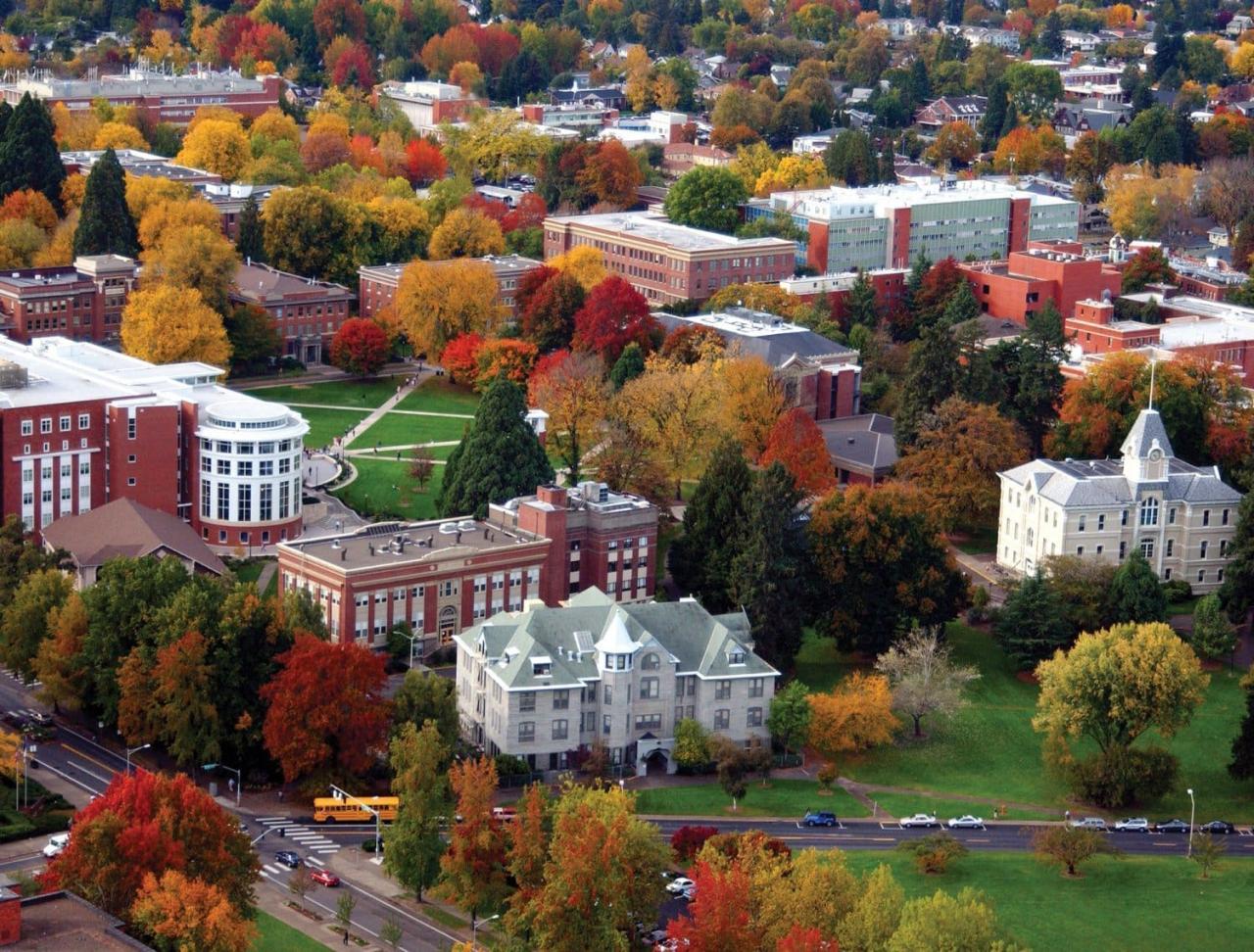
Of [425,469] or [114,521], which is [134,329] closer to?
[425,469]

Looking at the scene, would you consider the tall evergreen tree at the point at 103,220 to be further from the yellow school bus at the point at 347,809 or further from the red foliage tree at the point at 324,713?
the yellow school bus at the point at 347,809

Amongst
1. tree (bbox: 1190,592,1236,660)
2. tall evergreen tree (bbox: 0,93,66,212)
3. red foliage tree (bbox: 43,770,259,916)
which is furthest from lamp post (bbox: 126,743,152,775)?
tall evergreen tree (bbox: 0,93,66,212)

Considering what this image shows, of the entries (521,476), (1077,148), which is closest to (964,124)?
(1077,148)

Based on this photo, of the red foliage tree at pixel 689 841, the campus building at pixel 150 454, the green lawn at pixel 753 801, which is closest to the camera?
the red foliage tree at pixel 689 841

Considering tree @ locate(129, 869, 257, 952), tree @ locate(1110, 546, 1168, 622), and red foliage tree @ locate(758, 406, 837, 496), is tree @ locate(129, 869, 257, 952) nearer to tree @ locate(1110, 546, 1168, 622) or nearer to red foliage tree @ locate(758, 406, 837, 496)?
tree @ locate(1110, 546, 1168, 622)

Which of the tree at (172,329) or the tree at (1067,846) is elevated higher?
the tree at (172,329)

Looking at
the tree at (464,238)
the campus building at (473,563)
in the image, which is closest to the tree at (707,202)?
the tree at (464,238)
